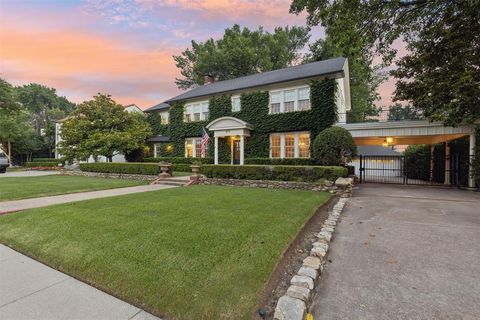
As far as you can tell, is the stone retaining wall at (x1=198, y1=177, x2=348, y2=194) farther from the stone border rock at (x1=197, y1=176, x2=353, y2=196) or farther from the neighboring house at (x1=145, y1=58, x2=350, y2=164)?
the neighboring house at (x1=145, y1=58, x2=350, y2=164)

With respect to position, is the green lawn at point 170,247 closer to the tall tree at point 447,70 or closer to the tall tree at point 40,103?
the tall tree at point 447,70

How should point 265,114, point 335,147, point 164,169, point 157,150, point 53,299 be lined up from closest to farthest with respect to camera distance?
point 53,299, point 335,147, point 164,169, point 265,114, point 157,150

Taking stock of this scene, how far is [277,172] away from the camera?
10828 millimetres

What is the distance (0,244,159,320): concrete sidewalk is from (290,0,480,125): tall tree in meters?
9.60

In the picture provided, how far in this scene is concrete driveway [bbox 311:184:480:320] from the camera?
235 cm

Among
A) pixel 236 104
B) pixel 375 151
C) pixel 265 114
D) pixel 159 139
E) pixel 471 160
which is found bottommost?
pixel 471 160

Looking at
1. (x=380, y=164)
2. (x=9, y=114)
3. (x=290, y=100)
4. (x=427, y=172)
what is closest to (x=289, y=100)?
(x=290, y=100)

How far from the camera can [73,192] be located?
9359 millimetres

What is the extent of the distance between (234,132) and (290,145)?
4.32 meters

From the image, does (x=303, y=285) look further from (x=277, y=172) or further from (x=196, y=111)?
(x=196, y=111)

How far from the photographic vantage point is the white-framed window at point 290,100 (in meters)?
15.8

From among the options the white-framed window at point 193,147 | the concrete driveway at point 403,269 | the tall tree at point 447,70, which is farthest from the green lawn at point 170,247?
the white-framed window at point 193,147

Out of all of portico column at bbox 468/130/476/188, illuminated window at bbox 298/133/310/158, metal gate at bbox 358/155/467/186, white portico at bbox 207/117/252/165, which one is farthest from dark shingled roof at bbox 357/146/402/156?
white portico at bbox 207/117/252/165

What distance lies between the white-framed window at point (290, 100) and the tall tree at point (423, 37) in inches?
212
